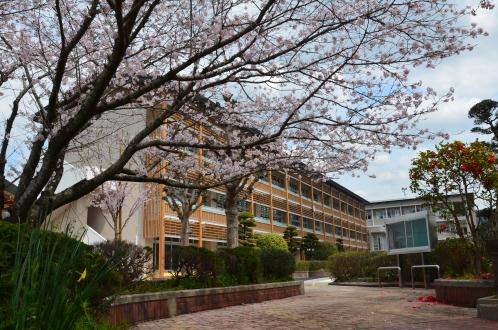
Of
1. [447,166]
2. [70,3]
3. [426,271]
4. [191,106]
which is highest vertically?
[70,3]

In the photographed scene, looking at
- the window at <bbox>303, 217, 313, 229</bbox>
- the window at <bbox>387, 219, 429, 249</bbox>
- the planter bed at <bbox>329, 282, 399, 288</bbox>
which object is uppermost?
the window at <bbox>303, 217, 313, 229</bbox>

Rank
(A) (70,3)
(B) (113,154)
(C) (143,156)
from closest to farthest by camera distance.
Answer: (A) (70,3) < (C) (143,156) < (B) (113,154)

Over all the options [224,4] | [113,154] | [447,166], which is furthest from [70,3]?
[113,154]

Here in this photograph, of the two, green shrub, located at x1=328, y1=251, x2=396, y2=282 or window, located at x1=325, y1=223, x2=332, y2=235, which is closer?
green shrub, located at x1=328, y1=251, x2=396, y2=282

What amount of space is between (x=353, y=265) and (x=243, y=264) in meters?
10.5

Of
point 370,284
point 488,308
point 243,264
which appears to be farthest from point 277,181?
point 488,308

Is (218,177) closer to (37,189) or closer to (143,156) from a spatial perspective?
(143,156)

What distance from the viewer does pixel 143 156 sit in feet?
61.2

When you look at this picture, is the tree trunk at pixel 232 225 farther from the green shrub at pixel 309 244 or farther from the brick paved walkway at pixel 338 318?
the green shrub at pixel 309 244

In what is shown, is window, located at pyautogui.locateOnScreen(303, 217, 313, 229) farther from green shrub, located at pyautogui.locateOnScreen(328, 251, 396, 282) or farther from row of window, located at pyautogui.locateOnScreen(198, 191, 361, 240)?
green shrub, located at pyautogui.locateOnScreen(328, 251, 396, 282)

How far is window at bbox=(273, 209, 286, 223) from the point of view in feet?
154

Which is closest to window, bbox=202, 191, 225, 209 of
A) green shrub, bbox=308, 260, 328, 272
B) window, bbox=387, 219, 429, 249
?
green shrub, bbox=308, 260, 328, 272

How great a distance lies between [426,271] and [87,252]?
1416 cm

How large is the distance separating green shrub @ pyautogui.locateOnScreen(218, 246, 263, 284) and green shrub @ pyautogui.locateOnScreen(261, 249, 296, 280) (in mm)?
1126
